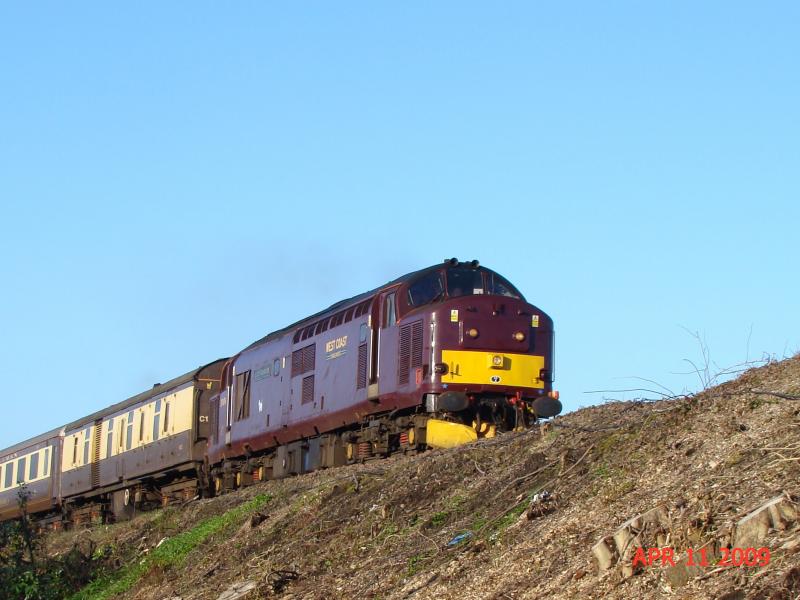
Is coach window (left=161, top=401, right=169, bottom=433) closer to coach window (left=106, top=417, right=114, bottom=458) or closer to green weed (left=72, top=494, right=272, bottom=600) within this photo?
coach window (left=106, top=417, right=114, bottom=458)

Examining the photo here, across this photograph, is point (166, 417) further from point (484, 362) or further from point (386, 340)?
point (484, 362)

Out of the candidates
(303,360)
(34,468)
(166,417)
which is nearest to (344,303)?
(303,360)

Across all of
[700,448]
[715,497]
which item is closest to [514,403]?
[700,448]

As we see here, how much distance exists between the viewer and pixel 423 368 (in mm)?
18688

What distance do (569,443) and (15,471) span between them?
37.0 meters

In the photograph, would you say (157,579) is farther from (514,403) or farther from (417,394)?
(514,403)

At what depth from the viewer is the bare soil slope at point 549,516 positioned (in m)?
7.55

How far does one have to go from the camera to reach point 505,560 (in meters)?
9.09

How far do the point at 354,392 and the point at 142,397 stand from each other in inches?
630
